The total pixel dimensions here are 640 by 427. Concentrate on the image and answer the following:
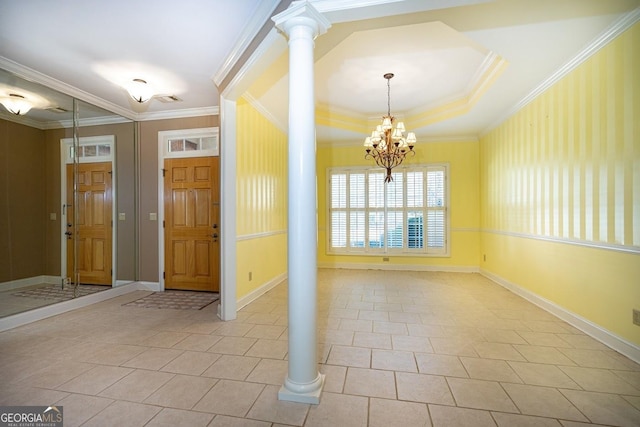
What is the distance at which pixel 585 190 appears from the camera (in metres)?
2.82

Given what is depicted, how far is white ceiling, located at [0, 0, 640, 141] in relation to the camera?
2217 mm

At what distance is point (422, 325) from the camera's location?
306 cm

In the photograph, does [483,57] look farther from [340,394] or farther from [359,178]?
[340,394]

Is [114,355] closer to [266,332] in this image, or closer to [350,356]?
[266,332]

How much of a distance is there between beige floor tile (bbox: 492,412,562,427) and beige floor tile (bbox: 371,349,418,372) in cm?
61

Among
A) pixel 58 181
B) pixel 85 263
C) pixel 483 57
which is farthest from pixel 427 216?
pixel 58 181

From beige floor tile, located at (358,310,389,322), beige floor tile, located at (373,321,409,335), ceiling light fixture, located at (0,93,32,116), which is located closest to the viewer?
beige floor tile, located at (373,321,409,335)

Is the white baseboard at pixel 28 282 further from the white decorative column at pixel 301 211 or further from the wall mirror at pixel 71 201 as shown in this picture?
the white decorative column at pixel 301 211

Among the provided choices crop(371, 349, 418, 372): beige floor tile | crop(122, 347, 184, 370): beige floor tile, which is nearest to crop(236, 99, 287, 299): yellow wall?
crop(122, 347, 184, 370): beige floor tile

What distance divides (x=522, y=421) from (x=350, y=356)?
3.81 feet

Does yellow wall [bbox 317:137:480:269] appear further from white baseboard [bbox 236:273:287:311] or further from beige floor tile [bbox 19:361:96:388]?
beige floor tile [bbox 19:361:96:388]

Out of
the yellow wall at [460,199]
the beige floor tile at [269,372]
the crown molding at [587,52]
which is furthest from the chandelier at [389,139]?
the beige floor tile at [269,372]

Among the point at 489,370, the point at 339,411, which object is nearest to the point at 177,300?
the point at 339,411

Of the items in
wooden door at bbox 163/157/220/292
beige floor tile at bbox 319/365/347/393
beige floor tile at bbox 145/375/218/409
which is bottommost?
beige floor tile at bbox 319/365/347/393
